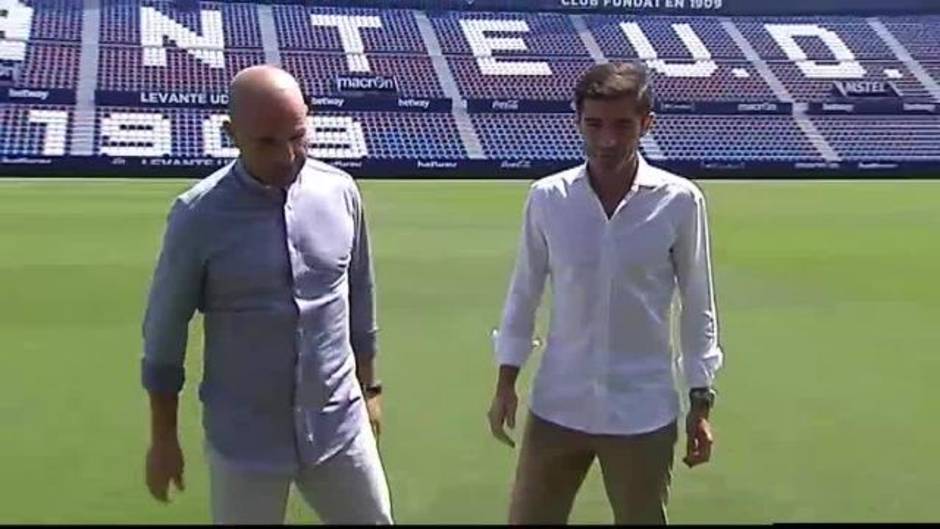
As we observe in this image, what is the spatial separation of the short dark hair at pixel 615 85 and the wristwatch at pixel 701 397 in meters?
0.87

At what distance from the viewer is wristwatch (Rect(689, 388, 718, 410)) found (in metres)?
3.60

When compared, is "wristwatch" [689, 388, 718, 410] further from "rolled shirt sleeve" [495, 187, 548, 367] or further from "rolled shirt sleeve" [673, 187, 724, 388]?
"rolled shirt sleeve" [495, 187, 548, 367]

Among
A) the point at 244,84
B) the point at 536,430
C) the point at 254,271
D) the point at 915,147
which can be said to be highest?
the point at 915,147

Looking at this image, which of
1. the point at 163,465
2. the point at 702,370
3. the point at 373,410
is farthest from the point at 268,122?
the point at 702,370

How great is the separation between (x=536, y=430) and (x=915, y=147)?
3209 centimetres

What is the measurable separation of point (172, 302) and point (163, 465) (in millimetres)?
488

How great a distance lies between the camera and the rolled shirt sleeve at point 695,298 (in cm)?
350

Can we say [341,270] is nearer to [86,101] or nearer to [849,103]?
[86,101]

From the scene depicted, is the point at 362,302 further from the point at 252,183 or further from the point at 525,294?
the point at 252,183

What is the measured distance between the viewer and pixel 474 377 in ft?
28.9

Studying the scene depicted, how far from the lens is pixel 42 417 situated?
294 inches

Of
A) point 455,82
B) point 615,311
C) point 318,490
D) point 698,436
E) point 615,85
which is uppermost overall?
point 455,82

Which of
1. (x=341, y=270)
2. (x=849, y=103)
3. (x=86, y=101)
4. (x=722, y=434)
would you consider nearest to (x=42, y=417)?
(x=722, y=434)

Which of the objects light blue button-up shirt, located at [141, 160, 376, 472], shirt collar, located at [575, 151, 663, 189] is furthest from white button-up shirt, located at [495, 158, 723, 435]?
light blue button-up shirt, located at [141, 160, 376, 472]
